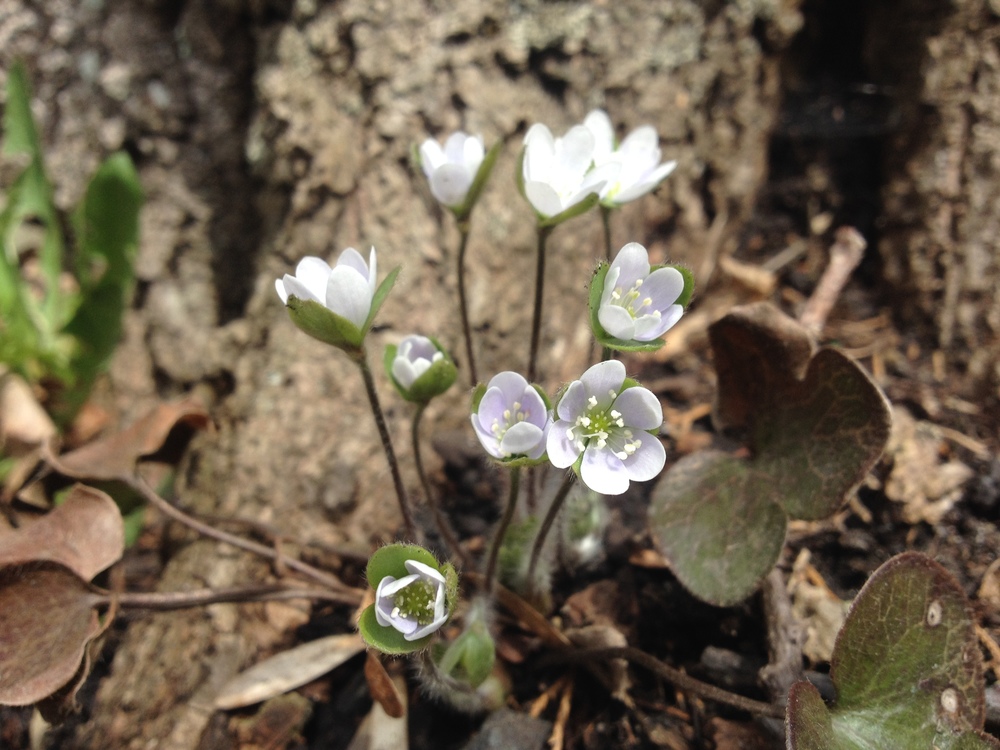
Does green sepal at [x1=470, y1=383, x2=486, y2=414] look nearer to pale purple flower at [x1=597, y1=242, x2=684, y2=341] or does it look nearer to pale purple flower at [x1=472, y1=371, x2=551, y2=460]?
pale purple flower at [x1=472, y1=371, x2=551, y2=460]

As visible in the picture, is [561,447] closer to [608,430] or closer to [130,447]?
[608,430]

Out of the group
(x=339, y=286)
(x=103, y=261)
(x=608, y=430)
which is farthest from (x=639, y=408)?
(x=103, y=261)

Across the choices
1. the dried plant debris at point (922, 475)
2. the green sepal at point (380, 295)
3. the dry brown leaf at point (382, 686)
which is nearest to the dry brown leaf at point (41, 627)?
the dry brown leaf at point (382, 686)

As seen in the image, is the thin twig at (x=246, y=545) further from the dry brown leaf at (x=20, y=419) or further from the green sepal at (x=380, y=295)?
the dry brown leaf at (x=20, y=419)

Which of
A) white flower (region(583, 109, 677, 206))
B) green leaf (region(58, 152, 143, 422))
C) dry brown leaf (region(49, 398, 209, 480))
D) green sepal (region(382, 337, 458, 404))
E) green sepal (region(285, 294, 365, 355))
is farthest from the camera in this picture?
green leaf (region(58, 152, 143, 422))

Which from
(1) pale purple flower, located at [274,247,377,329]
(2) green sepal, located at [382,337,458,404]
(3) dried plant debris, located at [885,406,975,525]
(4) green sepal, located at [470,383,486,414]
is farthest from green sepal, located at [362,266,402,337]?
(3) dried plant debris, located at [885,406,975,525]

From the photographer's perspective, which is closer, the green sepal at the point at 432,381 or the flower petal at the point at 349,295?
the flower petal at the point at 349,295
